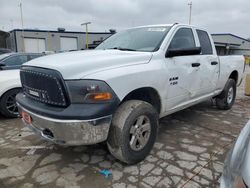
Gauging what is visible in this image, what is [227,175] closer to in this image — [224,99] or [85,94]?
[85,94]

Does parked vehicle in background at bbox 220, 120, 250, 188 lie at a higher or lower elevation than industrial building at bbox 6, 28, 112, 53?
lower

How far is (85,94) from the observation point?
7.87 ft

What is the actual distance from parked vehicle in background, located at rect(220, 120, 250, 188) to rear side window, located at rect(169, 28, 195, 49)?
2.12 m

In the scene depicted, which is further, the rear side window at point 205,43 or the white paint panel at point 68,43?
the white paint panel at point 68,43

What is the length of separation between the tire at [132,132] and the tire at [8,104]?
3.23m

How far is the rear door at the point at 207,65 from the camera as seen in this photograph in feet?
14.0

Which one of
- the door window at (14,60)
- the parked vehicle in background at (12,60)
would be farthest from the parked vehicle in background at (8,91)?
the door window at (14,60)

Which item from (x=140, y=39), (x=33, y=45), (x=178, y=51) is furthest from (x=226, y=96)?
(x=33, y=45)

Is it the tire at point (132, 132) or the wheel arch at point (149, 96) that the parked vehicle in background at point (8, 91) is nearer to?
the wheel arch at point (149, 96)

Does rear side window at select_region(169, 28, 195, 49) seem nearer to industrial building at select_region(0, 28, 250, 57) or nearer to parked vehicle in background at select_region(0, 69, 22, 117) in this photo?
parked vehicle in background at select_region(0, 69, 22, 117)

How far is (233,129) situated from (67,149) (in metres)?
3.19

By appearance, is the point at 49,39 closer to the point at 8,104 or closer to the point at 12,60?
the point at 12,60

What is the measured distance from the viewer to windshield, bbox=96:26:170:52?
137 inches

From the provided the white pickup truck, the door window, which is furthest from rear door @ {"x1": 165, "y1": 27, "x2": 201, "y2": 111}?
the door window
